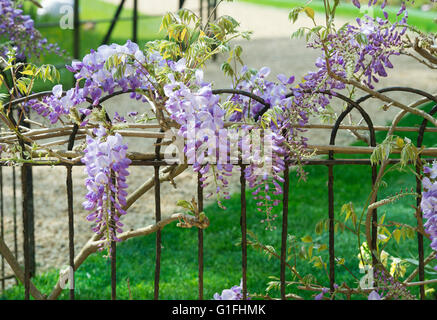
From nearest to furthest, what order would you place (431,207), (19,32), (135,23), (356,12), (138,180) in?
(431,207)
(19,32)
(138,180)
(135,23)
(356,12)

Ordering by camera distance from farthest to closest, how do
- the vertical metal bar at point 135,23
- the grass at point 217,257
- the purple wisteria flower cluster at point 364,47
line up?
the vertical metal bar at point 135,23, the grass at point 217,257, the purple wisteria flower cluster at point 364,47

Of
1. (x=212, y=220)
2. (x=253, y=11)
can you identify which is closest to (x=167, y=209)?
A: (x=212, y=220)

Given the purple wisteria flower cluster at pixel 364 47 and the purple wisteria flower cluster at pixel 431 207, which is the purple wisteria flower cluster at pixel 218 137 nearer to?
the purple wisteria flower cluster at pixel 364 47

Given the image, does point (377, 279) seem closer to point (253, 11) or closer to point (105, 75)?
point (105, 75)

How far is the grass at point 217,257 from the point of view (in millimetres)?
3557

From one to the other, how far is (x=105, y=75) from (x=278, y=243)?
100 inches

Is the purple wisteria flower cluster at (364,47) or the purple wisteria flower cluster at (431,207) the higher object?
the purple wisteria flower cluster at (364,47)

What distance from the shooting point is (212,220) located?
460cm

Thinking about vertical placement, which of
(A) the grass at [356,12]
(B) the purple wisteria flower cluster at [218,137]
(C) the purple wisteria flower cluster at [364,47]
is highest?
(A) the grass at [356,12]

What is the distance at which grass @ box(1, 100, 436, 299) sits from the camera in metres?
3.56

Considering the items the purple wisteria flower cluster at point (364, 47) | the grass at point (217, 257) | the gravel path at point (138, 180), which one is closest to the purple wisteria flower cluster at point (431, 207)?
the purple wisteria flower cluster at point (364, 47)

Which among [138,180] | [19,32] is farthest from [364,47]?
[138,180]

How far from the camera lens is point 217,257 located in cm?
400

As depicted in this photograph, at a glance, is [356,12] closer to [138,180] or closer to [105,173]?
[138,180]
